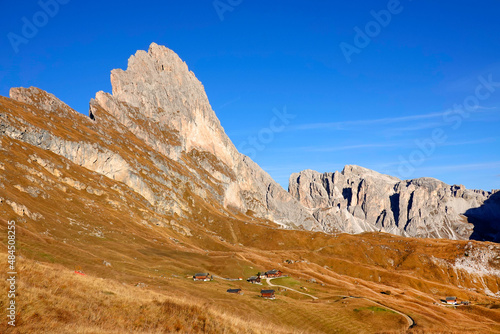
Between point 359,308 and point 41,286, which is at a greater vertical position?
point 41,286

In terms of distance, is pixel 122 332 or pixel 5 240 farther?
pixel 5 240

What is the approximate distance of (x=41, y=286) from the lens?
23.9m

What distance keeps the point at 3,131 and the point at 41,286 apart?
17938 centimetres

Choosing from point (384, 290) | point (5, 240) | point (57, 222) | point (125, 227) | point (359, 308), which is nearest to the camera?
point (5, 240)

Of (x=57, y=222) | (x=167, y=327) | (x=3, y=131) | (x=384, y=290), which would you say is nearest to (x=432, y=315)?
(x=384, y=290)

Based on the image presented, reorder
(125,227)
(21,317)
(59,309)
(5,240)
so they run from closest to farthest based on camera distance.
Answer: (21,317), (59,309), (5,240), (125,227)

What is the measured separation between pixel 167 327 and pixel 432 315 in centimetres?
8066

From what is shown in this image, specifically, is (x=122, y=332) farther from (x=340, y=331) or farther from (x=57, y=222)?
(x=57, y=222)

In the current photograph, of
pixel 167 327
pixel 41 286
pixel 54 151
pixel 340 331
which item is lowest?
pixel 340 331

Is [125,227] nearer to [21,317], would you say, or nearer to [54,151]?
[54,151]

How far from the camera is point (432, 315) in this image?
81.9 metres

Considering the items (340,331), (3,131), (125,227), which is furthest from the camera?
(3,131)

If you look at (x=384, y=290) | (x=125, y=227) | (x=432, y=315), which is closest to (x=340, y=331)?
(x=432, y=315)

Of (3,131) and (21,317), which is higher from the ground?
(3,131)
